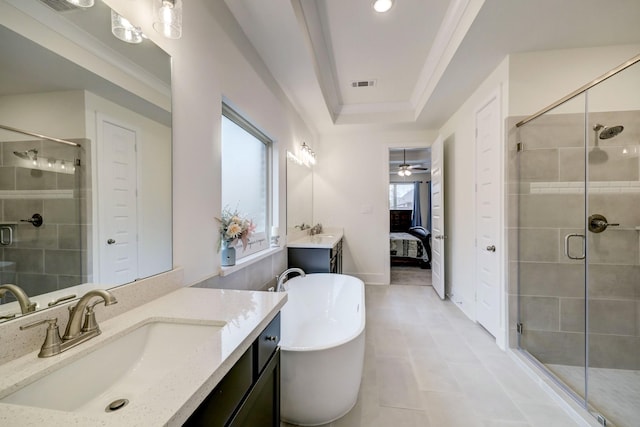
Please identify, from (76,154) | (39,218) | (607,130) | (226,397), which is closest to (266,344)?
(226,397)

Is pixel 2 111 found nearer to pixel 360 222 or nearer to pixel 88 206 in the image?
pixel 88 206

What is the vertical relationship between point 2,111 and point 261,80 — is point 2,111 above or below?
below

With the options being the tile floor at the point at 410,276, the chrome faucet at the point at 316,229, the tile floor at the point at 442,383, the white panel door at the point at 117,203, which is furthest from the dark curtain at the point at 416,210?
the white panel door at the point at 117,203

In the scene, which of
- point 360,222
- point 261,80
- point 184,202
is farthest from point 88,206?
point 360,222

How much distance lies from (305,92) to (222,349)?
2.70 metres

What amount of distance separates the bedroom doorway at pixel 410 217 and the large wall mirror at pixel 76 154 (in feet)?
12.4

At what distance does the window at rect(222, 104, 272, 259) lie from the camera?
6.44 ft

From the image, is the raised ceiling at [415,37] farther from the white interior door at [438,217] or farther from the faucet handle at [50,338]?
the faucet handle at [50,338]

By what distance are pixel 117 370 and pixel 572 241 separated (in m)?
2.86

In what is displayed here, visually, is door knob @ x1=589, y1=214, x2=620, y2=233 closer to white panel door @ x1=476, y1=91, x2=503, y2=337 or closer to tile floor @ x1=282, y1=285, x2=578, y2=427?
white panel door @ x1=476, y1=91, x2=503, y2=337

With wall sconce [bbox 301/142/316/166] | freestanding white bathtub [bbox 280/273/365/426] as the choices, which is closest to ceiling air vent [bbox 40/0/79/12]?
freestanding white bathtub [bbox 280/273/365/426]

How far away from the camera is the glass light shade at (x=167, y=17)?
3.22 feet

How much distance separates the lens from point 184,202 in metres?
1.27

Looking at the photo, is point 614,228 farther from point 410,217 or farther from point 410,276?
point 410,217
